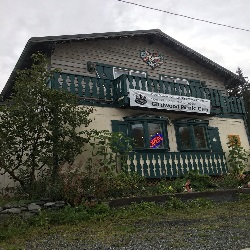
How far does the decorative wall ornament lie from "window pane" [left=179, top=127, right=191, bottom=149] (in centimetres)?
408

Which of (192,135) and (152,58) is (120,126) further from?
(152,58)

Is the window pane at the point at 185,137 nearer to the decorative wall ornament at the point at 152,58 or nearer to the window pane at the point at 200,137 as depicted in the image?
the window pane at the point at 200,137

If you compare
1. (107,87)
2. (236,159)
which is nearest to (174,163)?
(236,159)

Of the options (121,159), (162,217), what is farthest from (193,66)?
(162,217)

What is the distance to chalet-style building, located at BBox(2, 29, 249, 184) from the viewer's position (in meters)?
12.3

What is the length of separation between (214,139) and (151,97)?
4.38m

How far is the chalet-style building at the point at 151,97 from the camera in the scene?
12.3 metres

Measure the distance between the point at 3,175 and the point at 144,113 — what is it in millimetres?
6237

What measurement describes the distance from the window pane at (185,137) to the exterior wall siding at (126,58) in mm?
3578

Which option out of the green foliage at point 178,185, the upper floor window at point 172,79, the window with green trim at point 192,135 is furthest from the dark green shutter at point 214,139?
the green foliage at point 178,185

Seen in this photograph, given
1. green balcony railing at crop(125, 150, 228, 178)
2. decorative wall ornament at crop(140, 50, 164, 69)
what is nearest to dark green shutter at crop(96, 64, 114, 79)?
decorative wall ornament at crop(140, 50, 164, 69)

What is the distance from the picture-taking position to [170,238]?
552 centimetres

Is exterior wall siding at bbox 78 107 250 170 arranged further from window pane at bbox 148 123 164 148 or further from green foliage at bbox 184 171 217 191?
green foliage at bbox 184 171 217 191

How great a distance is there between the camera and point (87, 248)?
5.09 m
